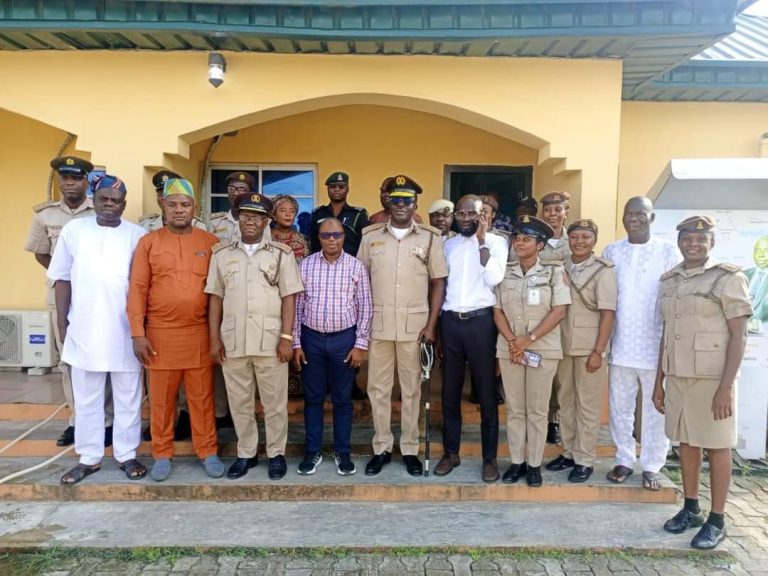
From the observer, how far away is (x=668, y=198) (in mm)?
4359

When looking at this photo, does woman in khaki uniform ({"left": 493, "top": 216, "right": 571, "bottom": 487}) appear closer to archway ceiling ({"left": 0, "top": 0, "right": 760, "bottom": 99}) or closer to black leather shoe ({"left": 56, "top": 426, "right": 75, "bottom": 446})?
archway ceiling ({"left": 0, "top": 0, "right": 760, "bottom": 99})

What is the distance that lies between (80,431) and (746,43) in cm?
726

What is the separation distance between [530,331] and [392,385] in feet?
3.29

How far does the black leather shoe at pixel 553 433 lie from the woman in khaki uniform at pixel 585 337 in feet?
1.32

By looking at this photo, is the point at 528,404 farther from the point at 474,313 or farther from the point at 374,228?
the point at 374,228

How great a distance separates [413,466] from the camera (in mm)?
3762

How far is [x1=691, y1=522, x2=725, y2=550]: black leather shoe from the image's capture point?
3.10 m

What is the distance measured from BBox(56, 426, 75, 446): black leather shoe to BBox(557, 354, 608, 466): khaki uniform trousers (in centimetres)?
365

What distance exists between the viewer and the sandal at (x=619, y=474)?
3705 mm

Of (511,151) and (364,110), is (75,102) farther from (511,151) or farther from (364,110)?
(511,151)

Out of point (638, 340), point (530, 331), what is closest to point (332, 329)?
point (530, 331)

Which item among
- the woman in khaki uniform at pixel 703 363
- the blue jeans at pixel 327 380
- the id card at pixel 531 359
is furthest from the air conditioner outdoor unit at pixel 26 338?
the woman in khaki uniform at pixel 703 363

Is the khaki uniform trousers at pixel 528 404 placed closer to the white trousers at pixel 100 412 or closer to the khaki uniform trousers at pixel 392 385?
the khaki uniform trousers at pixel 392 385

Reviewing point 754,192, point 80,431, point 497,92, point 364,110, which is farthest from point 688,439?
point 364,110
